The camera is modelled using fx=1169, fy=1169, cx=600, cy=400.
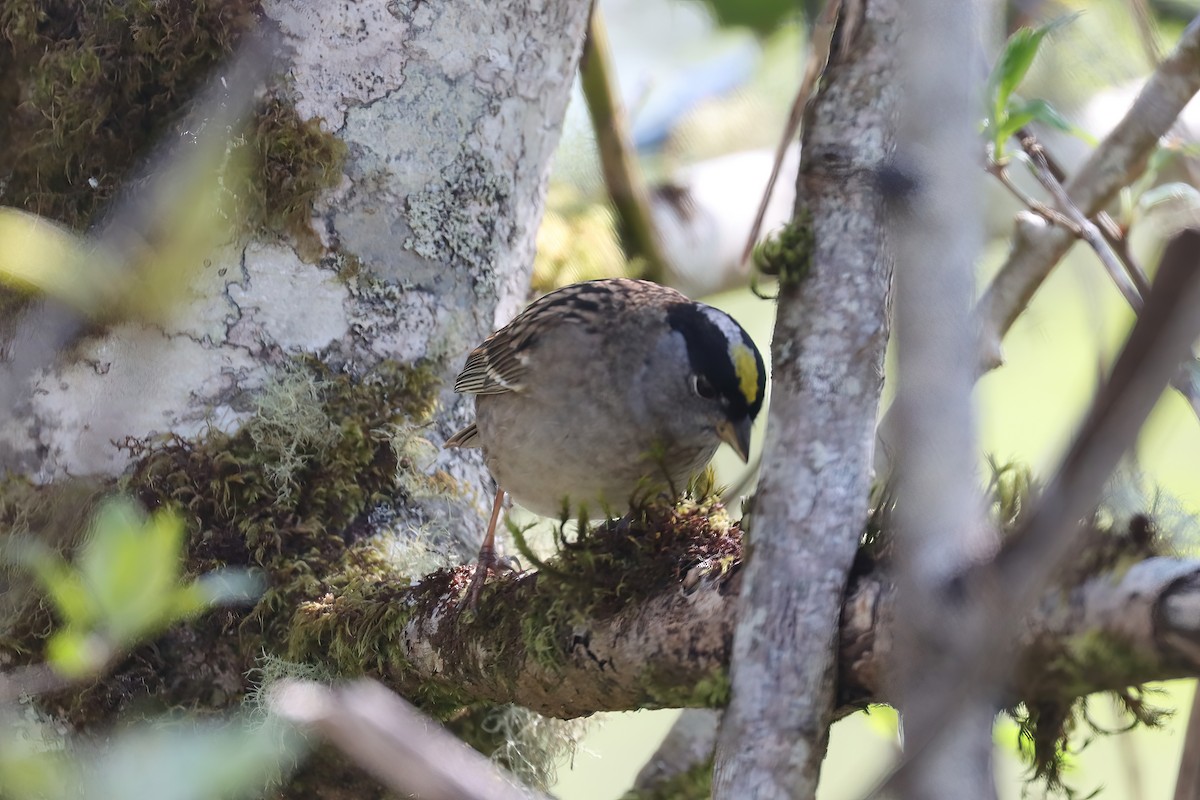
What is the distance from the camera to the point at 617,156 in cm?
493

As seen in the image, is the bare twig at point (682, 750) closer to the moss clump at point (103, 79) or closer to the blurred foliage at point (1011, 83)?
the blurred foliage at point (1011, 83)

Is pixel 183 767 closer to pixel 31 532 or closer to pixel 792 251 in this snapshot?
pixel 792 251

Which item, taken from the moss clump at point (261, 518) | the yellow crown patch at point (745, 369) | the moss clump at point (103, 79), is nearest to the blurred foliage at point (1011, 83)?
the yellow crown patch at point (745, 369)

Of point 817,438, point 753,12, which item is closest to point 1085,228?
point 817,438

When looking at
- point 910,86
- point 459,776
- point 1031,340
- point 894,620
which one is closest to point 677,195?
point 1031,340

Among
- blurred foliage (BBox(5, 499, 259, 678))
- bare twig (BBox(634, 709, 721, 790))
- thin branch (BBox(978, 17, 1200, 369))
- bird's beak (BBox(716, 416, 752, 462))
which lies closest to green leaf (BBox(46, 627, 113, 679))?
blurred foliage (BBox(5, 499, 259, 678))

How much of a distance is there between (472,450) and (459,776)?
2662mm

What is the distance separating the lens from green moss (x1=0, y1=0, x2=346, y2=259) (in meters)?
3.15

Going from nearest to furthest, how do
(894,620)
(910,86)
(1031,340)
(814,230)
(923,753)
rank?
(923,753)
(910,86)
(894,620)
(814,230)
(1031,340)

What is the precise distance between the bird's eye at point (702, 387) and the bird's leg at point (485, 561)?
66cm

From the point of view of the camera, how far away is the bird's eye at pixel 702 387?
2971 mm

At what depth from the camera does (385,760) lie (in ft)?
2.69

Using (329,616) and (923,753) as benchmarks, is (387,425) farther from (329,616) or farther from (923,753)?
(923,753)

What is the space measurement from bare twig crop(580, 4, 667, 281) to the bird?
1.74 m
